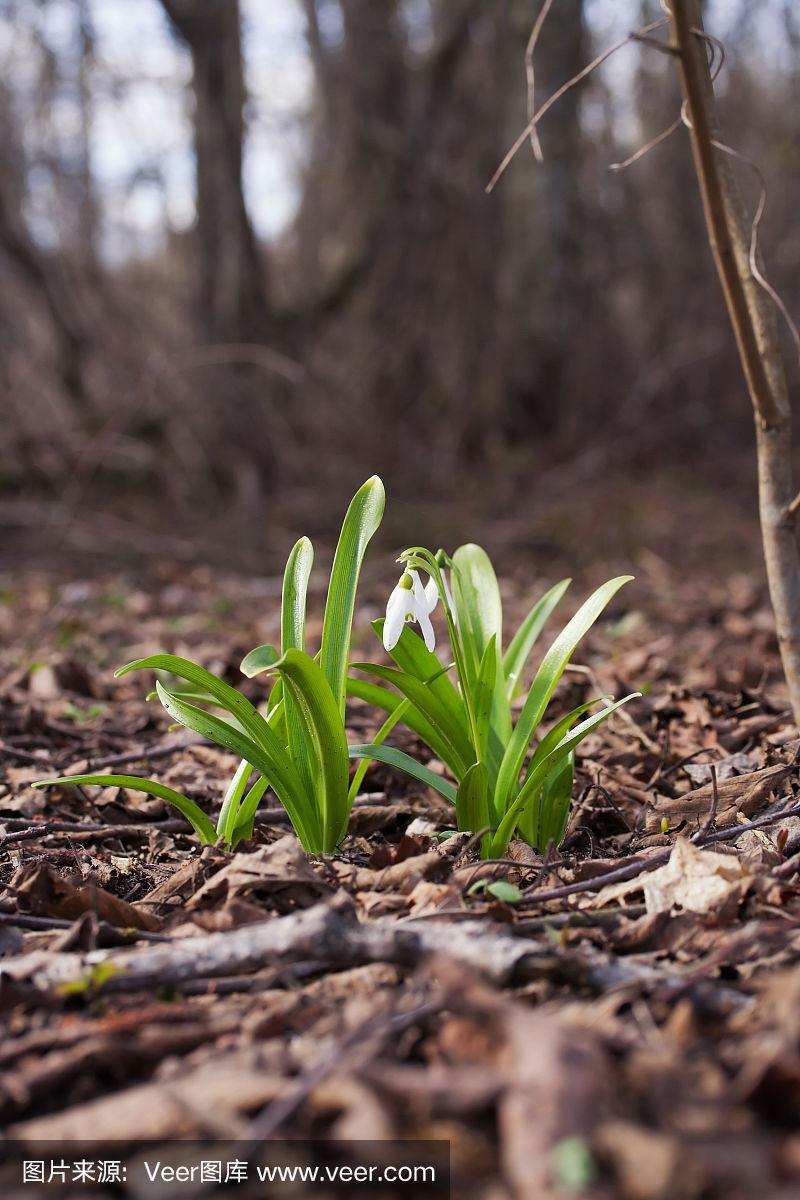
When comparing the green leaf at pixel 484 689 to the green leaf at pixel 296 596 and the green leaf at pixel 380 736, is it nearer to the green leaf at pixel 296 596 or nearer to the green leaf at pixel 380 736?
the green leaf at pixel 380 736

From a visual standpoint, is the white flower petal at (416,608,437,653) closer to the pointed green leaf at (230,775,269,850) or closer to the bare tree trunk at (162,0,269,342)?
the pointed green leaf at (230,775,269,850)

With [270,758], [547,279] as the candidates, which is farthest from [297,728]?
[547,279]

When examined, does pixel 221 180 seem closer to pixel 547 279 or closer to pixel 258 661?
pixel 547 279

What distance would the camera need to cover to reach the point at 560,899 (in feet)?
5.25

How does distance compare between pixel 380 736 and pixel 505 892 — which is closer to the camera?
pixel 505 892

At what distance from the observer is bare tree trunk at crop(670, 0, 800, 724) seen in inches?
72.5

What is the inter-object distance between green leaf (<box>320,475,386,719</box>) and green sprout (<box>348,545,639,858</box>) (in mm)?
53

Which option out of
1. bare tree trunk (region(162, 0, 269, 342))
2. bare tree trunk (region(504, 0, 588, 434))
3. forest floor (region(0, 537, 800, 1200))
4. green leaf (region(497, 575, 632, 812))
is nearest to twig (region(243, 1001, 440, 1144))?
forest floor (region(0, 537, 800, 1200))

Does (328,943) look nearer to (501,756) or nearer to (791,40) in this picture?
(501,756)

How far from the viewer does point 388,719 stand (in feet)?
6.26

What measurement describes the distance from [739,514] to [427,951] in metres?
6.85

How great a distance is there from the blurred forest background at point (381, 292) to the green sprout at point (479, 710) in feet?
13.7

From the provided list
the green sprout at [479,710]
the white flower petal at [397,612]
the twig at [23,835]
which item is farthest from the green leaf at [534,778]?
the twig at [23,835]

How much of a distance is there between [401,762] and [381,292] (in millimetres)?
7226
